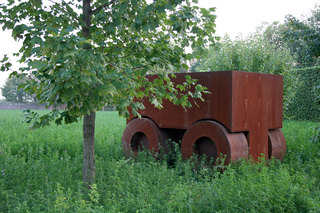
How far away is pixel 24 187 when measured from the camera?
170 inches

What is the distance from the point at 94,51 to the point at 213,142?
11.2ft

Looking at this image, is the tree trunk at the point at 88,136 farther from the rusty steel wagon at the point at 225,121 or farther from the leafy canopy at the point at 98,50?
the rusty steel wagon at the point at 225,121

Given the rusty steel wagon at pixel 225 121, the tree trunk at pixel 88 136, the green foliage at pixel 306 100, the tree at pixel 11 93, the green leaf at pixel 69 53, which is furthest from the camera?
the tree at pixel 11 93

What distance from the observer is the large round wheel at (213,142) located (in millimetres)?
5250

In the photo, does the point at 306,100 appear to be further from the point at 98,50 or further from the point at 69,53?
the point at 69,53

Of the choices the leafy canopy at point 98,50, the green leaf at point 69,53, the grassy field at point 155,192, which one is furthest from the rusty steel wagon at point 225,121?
the green leaf at point 69,53

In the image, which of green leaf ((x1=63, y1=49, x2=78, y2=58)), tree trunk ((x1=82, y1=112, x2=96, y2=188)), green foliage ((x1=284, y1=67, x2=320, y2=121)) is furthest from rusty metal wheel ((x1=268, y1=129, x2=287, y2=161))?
green foliage ((x1=284, y1=67, x2=320, y2=121))

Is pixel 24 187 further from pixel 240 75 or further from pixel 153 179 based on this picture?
pixel 240 75

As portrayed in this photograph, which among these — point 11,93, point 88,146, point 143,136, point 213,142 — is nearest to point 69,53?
point 88,146

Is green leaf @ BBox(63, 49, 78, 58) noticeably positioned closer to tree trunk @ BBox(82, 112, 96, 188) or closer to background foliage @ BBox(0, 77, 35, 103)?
tree trunk @ BBox(82, 112, 96, 188)

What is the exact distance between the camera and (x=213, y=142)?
575 cm

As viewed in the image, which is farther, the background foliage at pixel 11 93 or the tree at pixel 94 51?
the background foliage at pixel 11 93

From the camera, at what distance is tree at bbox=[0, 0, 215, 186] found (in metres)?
2.95

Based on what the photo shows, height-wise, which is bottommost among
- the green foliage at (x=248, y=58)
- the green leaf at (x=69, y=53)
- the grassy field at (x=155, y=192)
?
the grassy field at (x=155, y=192)
